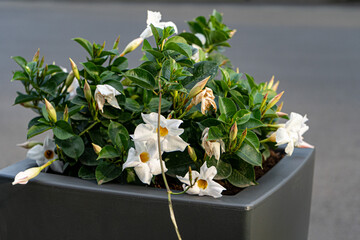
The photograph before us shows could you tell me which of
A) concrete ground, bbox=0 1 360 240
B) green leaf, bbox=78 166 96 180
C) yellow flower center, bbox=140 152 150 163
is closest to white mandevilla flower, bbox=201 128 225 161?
yellow flower center, bbox=140 152 150 163

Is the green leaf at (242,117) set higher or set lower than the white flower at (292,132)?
higher

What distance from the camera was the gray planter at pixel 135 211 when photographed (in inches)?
34.9

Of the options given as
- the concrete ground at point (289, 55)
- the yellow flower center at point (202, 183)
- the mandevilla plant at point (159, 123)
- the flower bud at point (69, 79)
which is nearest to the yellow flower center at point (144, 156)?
the mandevilla plant at point (159, 123)

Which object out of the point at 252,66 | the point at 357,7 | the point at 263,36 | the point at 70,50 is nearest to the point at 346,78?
the point at 252,66

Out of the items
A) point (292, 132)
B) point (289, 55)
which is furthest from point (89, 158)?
point (289, 55)

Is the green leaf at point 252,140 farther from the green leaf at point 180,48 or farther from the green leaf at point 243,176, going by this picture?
the green leaf at point 180,48

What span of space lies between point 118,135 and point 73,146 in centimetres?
11

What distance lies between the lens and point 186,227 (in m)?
0.90

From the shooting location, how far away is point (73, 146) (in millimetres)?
1066

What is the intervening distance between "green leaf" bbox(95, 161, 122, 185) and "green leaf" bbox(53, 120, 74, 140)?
0.32ft

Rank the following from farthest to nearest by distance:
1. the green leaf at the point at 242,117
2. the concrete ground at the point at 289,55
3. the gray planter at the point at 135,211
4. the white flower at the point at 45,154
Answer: the concrete ground at the point at 289,55, the white flower at the point at 45,154, the green leaf at the point at 242,117, the gray planter at the point at 135,211

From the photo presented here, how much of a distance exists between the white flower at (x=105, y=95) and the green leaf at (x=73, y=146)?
0.09 metres

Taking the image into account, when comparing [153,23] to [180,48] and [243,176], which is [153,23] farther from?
[243,176]

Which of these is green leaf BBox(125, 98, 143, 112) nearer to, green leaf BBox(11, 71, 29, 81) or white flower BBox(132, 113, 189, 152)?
white flower BBox(132, 113, 189, 152)
